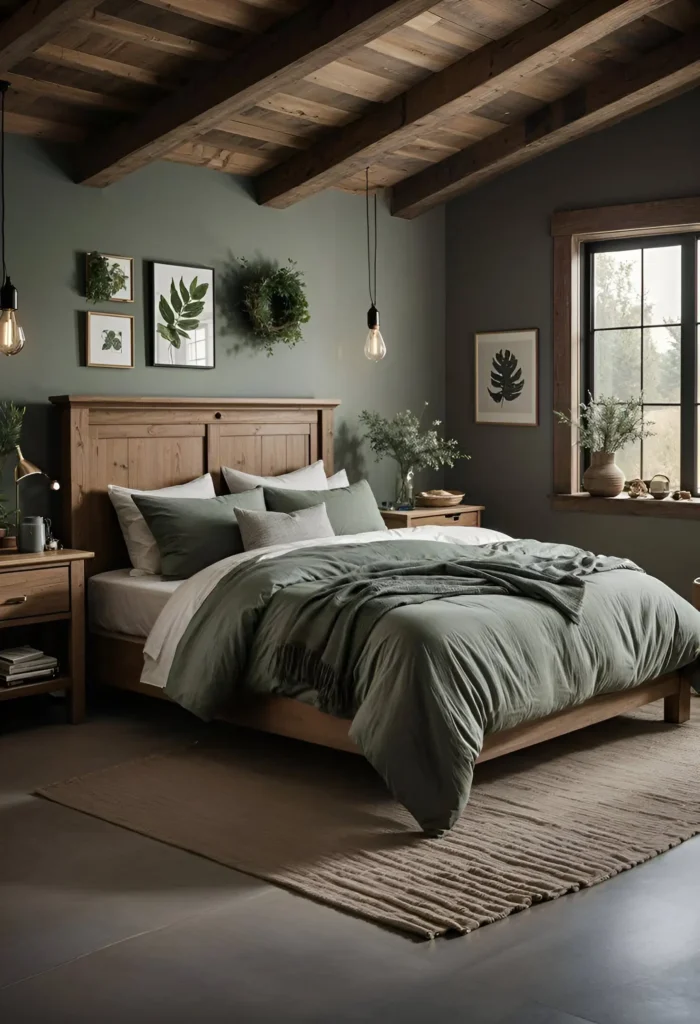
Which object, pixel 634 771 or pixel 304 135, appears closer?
pixel 634 771

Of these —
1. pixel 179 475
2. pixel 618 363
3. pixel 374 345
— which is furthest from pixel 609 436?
pixel 179 475

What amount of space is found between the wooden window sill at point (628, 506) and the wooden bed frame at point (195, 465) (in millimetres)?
1425

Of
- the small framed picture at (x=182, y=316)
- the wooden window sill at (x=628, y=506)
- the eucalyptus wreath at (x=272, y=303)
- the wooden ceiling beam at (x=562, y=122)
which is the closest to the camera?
the wooden ceiling beam at (x=562, y=122)

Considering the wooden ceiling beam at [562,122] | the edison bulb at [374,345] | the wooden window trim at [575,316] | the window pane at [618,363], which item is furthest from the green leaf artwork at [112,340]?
the window pane at [618,363]

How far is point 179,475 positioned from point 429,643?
240 cm

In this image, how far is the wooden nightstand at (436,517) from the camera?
21.2ft

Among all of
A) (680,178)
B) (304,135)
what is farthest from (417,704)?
(680,178)

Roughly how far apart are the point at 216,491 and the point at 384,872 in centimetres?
297

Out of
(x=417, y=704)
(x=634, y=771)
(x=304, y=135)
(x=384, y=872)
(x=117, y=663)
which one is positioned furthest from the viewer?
(x=304, y=135)

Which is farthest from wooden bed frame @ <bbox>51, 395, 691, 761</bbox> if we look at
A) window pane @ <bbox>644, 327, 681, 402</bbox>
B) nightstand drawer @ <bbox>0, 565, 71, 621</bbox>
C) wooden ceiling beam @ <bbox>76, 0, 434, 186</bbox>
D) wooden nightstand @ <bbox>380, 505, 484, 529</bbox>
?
window pane @ <bbox>644, 327, 681, 402</bbox>

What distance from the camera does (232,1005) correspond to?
2.56 metres

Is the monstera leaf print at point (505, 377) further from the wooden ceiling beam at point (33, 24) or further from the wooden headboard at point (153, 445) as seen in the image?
the wooden ceiling beam at point (33, 24)

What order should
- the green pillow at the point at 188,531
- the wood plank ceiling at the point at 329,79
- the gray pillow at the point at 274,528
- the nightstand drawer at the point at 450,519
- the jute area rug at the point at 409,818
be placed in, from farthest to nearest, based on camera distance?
the nightstand drawer at the point at 450,519 → the gray pillow at the point at 274,528 → the green pillow at the point at 188,531 → the wood plank ceiling at the point at 329,79 → the jute area rug at the point at 409,818

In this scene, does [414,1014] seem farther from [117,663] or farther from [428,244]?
[428,244]
